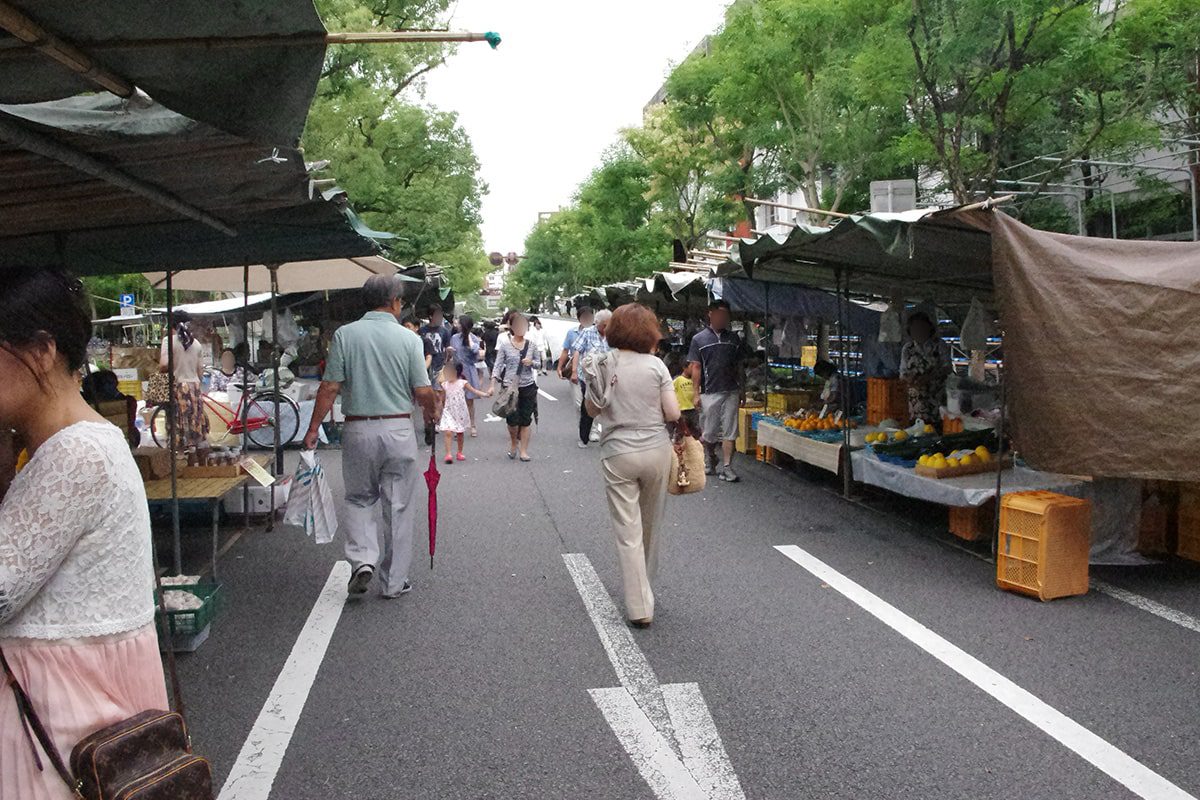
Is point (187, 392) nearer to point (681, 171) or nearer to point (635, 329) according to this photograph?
point (635, 329)

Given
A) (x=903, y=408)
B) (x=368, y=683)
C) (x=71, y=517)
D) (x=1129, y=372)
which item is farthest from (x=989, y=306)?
(x=71, y=517)

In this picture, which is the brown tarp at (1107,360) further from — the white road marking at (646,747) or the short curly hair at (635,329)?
the white road marking at (646,747)

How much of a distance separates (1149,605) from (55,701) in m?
6.37

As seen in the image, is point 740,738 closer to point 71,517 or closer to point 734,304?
point 71,517

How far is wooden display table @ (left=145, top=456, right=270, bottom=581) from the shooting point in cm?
664

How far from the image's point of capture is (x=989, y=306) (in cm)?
1392

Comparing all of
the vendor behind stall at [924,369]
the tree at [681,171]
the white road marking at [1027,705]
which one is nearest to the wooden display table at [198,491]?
the white road marking at [1027,705]

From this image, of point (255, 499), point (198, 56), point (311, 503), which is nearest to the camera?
point (198, 56)

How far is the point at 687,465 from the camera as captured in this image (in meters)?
6.31

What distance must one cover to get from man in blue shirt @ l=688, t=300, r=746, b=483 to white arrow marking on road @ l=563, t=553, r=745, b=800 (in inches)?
236

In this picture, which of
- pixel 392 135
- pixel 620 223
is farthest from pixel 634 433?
pixel 620 223

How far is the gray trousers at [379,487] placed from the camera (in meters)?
6.13

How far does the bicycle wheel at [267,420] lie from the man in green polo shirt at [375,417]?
7998 mm

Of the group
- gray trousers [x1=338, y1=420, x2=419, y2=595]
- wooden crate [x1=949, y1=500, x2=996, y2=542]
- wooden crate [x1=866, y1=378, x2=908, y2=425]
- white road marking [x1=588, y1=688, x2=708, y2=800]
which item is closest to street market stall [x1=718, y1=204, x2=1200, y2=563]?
wooden crate [x1=949, y1=500, x2=996, y2=542]
